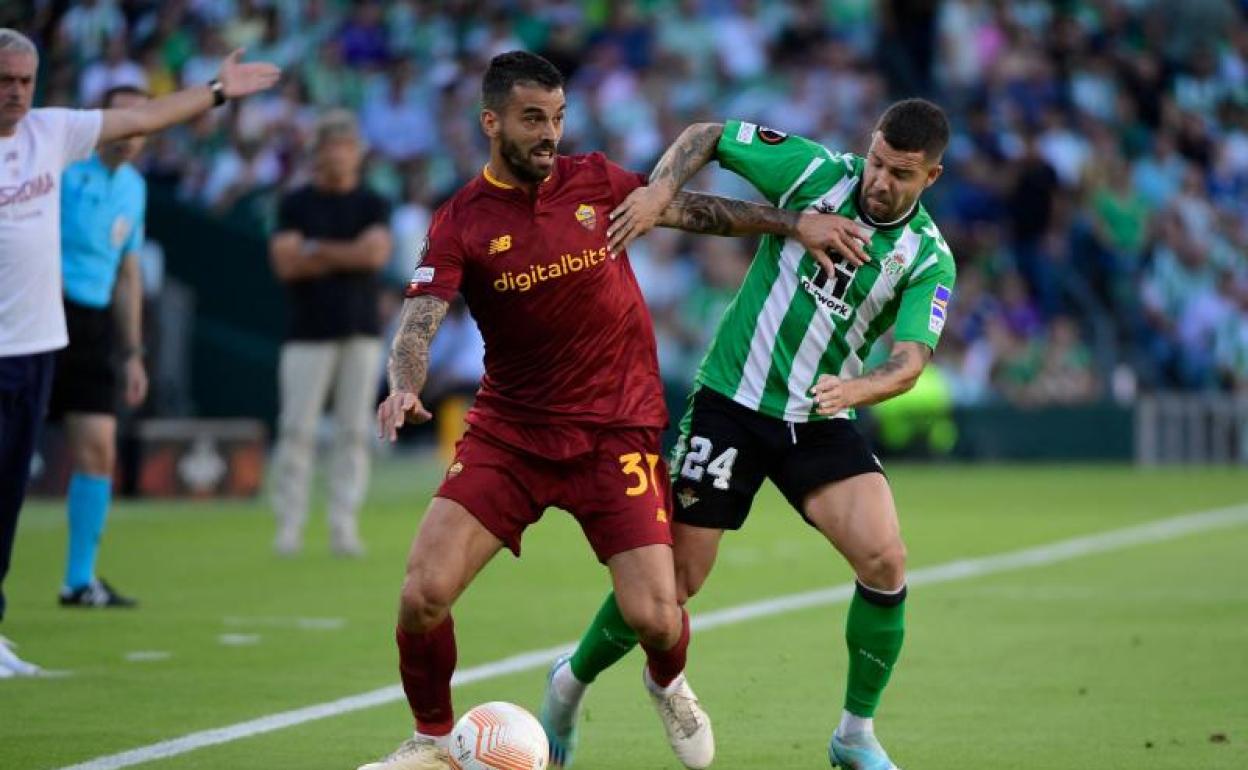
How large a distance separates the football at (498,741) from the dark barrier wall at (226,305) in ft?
52.8

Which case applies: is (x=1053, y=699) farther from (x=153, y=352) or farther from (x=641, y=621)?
(x=153, y=352)

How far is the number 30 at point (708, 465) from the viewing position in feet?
26.1

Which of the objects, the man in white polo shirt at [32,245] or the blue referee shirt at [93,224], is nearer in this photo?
the man in white polo shirt at [32,245]

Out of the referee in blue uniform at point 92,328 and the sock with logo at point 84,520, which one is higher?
the referee in blue uniform at point 92,328

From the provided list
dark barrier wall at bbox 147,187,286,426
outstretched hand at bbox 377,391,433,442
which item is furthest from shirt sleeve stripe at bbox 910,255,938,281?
dark barrier wall at bbox 147,187,286,426

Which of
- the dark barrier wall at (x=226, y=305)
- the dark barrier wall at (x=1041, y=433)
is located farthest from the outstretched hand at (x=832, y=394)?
the dark barrier wall at (x=1041, y=433)

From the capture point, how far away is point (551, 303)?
24.5 feet

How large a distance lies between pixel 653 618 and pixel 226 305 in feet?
57.5

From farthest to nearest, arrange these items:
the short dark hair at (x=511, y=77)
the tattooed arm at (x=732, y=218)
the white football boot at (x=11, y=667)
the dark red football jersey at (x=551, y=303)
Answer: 1. the white football boot at (x=11, y=667)
2. the tattooed arm at (x=732, y=218)
3. the dark red football jersey at (x=551, y=303)
4. the short dark hair at (x=511, y=77)

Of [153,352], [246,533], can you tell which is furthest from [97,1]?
[246,533]

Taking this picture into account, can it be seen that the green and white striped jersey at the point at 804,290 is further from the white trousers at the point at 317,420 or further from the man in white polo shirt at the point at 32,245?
the white trousers at the point at 317,420

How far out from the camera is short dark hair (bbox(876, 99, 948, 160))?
766 cm

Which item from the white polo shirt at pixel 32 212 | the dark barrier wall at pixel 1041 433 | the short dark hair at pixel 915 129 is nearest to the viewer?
the short dark hair at pixel 915 129

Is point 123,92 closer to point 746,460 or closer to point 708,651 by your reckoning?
point 708,651
